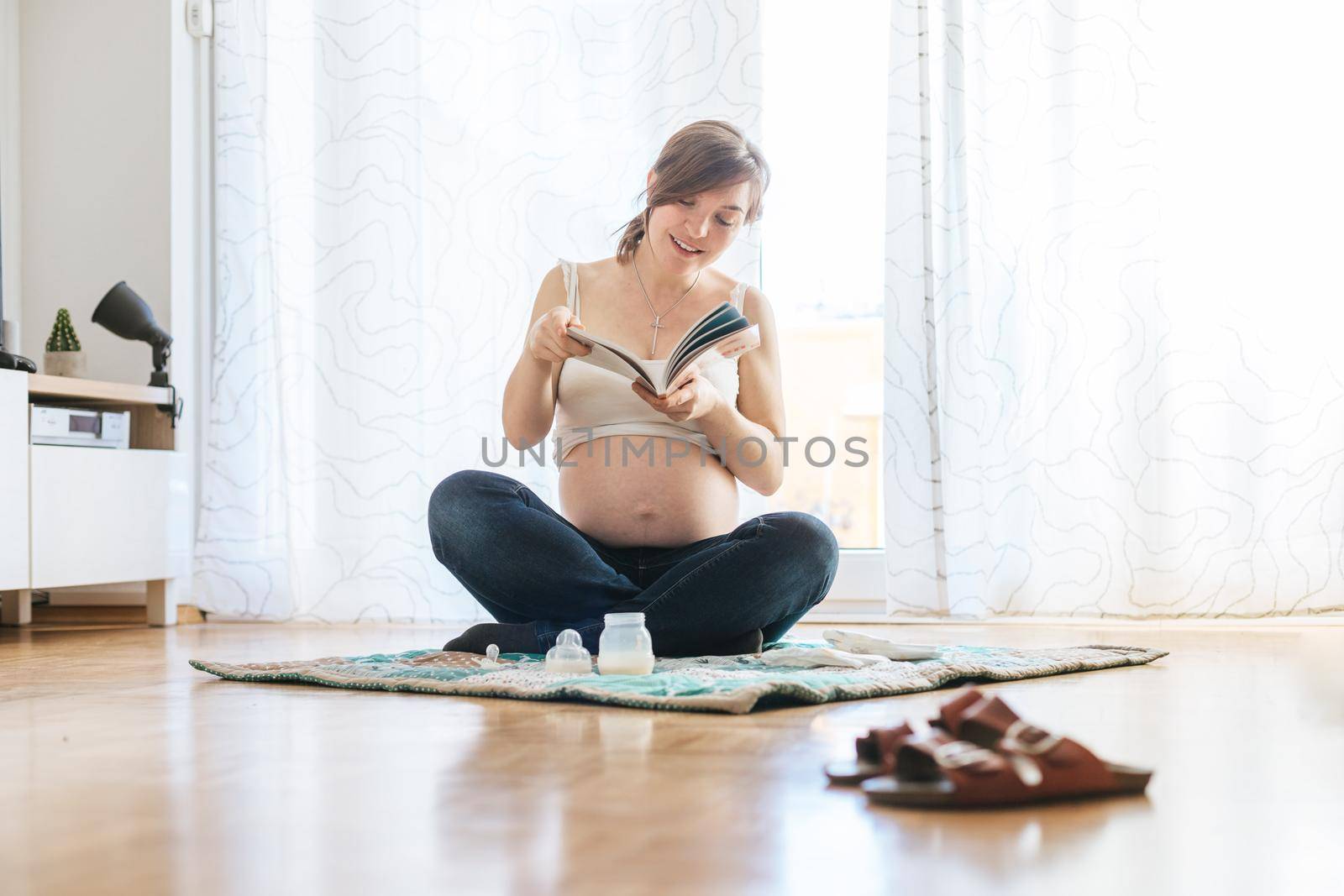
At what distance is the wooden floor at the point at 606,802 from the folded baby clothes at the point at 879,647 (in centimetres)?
21

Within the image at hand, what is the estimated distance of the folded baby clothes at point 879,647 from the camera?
1.66 m

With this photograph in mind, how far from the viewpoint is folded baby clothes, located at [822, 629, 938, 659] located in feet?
5.45

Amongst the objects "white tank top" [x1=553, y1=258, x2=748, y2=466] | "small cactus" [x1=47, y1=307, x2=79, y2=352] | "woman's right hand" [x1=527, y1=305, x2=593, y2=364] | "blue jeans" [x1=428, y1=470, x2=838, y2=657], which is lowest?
"blue jeans" [x1=428, y1=470, x2=838, y2=657]

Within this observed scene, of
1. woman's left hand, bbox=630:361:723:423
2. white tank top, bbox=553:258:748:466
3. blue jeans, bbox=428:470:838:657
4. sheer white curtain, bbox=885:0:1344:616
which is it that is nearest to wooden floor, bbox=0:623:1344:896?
blue jeans, bbox=428:470:838:657

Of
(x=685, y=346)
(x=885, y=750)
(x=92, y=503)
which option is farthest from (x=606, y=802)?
(x=92, y=503)

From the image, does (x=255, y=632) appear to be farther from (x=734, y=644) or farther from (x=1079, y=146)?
(x=1079, y=146)

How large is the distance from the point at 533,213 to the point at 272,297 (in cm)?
69

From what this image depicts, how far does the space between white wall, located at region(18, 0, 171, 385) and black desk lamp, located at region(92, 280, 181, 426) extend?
204 millimetres

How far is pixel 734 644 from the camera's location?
1718 mm

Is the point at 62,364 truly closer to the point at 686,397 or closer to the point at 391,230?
the point at 391,230

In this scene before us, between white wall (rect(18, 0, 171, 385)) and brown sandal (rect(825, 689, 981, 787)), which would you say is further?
white wall (rect(18, 0, 171, 385))

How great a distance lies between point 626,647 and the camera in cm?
148

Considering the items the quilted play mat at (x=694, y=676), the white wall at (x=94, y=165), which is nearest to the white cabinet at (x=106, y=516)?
the white wall at (x=94, y=165)

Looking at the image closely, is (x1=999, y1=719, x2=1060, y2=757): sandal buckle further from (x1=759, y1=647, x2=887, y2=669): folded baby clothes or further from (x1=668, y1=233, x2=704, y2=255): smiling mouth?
(x1=668, y1=233, x2=704, y2=255): smiling mouth
